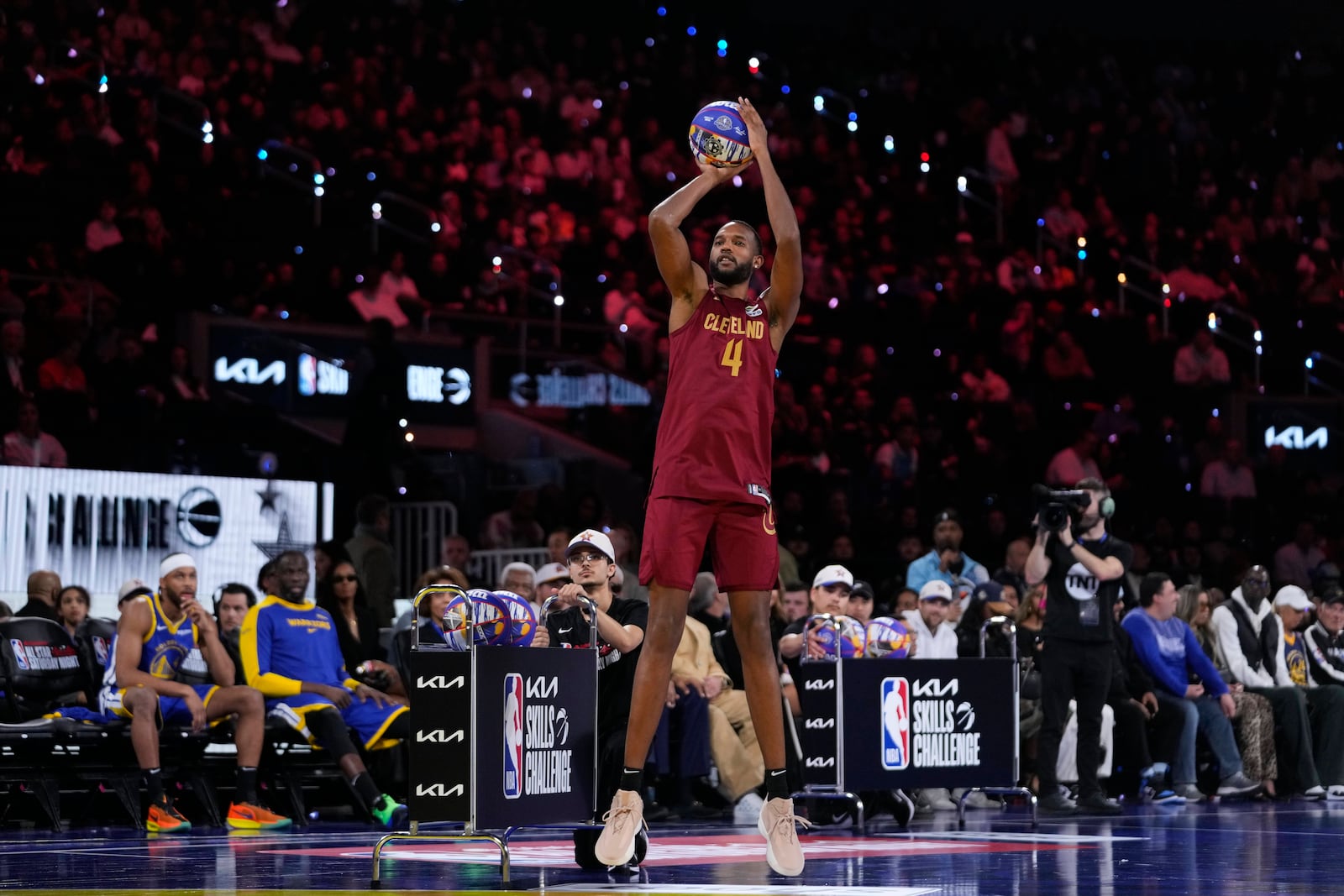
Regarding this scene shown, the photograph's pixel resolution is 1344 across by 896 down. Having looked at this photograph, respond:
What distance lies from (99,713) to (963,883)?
645 cm

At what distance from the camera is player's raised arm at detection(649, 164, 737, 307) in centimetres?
649

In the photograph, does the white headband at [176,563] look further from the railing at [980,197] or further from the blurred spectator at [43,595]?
the railing at [980,197]

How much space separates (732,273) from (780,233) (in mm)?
217

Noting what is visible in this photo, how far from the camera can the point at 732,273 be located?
6711mm

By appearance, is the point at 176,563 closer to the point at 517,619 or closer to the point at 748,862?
the point at 517,619

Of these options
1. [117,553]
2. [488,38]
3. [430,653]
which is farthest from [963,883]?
[488,38]

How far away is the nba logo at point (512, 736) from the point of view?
7156mm

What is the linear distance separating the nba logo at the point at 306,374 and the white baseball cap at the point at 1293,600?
877 cm

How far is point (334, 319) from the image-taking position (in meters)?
18.9

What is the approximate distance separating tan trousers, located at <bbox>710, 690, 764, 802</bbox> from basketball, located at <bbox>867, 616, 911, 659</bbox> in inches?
51.9

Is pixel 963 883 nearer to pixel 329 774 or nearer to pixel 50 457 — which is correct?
pixel 329 774

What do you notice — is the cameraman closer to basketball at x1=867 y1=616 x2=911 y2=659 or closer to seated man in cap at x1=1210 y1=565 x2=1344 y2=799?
basketball at x1=867 y1=616 x2=911 y2=659

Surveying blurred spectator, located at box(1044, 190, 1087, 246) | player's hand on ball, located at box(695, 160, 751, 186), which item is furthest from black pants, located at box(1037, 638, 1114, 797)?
blurred spectator, located at box(1044, 190, 1087, 246)

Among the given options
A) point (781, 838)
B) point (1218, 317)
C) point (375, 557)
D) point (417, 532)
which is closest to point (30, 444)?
point (375, 557)
